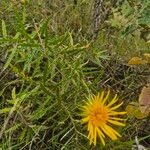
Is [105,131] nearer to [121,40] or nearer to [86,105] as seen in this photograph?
[86,105]

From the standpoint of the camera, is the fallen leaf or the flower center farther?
the fallen leaf

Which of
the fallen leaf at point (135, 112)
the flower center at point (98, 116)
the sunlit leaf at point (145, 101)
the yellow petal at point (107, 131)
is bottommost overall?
the fallen leaf at point (135, 112)

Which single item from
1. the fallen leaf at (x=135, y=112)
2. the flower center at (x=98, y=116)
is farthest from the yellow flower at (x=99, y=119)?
the fallen leaf at (x=135, y=112)

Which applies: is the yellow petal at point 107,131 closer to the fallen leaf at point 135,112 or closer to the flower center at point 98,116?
the flower center at point 98,116


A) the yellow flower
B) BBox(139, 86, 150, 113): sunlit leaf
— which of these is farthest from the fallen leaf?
the yellow flower

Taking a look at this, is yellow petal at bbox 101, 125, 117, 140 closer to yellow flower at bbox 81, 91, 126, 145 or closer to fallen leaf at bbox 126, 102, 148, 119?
yellow flower at bbox 81, 91, 126, 145

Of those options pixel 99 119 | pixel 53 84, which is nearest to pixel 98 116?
pixel 99 119

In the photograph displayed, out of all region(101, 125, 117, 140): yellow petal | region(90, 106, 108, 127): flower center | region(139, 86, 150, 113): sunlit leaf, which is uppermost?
region(90, 106, 108, 127): flower center

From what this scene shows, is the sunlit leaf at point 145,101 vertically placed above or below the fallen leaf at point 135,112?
above

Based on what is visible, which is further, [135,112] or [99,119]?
[135,112]

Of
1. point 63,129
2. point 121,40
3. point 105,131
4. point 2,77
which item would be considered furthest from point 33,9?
point 105,131

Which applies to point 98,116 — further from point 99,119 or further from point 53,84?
point 53,84
